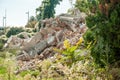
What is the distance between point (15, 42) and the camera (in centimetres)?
2486

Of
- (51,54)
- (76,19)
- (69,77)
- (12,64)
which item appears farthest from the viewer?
(76,19)

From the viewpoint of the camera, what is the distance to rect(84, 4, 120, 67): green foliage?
689 cm

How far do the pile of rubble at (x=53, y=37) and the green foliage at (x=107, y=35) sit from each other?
8248mm

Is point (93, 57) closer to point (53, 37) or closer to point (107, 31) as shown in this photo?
point (107, 31)

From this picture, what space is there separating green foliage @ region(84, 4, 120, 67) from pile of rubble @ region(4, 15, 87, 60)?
8.25 metres

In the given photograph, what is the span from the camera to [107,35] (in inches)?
275

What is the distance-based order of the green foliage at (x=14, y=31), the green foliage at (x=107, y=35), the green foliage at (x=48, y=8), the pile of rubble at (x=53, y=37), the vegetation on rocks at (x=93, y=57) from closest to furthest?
the vegetation on rocks at (x=93, y=57) < the green foliage at (x=107, y=35) < the pile of rubble at (x=53, y=37) < the green foliage at (x=48, y=8) < the green foliage at (x=14, y=31)

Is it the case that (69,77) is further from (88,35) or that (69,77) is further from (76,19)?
(76,19)

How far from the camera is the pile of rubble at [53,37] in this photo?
54.9 ft

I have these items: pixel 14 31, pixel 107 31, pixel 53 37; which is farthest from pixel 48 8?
pixel 107 31

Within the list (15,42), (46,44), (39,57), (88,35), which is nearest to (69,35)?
(46,44)

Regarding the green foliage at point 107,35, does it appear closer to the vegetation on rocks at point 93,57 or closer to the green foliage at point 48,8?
the vegetation on rocks at point 93,57

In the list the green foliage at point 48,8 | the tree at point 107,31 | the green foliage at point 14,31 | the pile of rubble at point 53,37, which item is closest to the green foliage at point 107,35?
the tree at point 107,31

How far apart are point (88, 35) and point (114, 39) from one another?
99 cm
